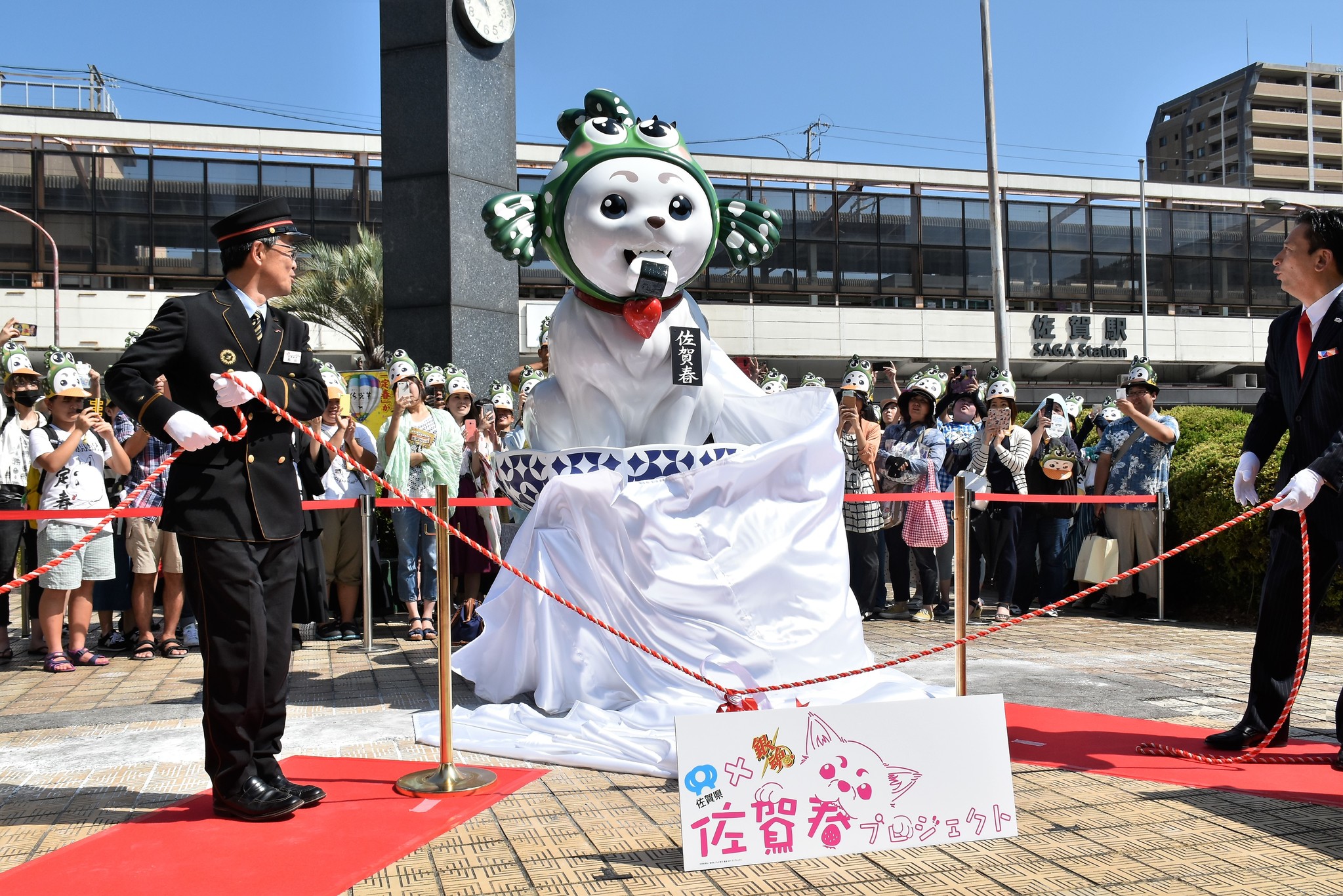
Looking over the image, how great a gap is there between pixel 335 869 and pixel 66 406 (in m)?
4.85

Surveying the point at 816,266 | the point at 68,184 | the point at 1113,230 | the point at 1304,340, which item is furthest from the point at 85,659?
the point at 1113,230

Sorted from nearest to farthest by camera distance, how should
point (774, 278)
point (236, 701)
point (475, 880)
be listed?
point (475, 880), point (236, 701), point (774, 278)

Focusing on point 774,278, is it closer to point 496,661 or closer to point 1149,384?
point 1149,384

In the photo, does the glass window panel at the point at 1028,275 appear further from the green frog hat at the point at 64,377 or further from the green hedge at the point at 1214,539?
the green frog hat at the point at 64,377

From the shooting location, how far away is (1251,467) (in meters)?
4.55

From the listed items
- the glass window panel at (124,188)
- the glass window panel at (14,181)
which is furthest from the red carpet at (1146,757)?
the glass window panel at (14,181)

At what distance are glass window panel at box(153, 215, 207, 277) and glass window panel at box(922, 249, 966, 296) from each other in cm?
1930

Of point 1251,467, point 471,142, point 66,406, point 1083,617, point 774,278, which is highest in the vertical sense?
point 774,278

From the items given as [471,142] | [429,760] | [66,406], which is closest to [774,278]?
[471,142]

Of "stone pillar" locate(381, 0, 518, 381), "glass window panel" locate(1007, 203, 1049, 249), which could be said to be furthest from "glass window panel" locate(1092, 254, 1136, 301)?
"stone pillar" locate(381, 0, 518, 381)

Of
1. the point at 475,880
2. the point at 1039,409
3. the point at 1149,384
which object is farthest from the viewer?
the point at 1039,409

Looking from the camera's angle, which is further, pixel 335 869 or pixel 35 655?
pixel 35 655

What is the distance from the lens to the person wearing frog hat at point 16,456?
22.3 ft

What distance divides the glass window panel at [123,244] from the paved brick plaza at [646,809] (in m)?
23.5
